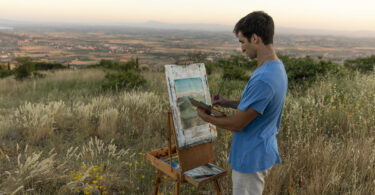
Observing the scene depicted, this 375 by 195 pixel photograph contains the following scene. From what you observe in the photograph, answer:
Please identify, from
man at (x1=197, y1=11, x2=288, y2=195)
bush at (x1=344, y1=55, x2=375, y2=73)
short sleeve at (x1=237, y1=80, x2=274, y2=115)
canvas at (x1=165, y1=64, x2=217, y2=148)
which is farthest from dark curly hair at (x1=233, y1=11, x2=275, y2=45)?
bush at (x1=344, y1=55, x2=375, y2=73)

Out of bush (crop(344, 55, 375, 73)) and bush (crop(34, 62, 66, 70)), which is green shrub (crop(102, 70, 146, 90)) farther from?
bush (crop(34, 62, 66, 70))

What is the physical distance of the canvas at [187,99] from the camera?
8.64ft

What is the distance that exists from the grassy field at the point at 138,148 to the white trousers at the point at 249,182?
1.09 meters

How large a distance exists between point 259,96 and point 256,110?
10 cm

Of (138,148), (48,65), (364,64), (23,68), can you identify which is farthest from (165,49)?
(48,65)

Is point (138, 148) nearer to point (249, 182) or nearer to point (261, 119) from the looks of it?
point (249, 182)

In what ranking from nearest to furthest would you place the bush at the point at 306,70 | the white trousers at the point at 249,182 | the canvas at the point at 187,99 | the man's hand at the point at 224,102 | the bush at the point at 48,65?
the white trousers at the point at 249,182
the man's hand at the point at 224,102
the canvas at the point at 187,99
the bush at the point at 306,70
the bush at the point at 48,65

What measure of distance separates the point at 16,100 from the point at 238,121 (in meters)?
9.96

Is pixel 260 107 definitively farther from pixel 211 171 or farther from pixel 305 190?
pixel 305 190

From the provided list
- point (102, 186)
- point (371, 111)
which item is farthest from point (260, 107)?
point (371, 111)

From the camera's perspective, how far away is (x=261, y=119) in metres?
2.01

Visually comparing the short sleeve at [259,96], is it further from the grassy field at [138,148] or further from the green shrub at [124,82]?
the green shrub at [124,82]

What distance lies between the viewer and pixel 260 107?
183 centimetres

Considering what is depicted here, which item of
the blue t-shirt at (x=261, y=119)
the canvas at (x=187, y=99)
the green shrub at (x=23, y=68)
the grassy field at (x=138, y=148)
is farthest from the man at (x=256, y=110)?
the green shrub at (x=23, y=68)
